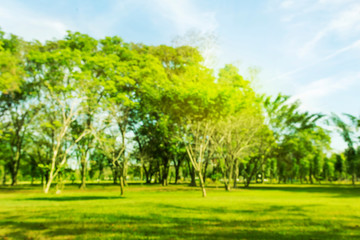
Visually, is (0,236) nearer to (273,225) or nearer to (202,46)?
(273,225)

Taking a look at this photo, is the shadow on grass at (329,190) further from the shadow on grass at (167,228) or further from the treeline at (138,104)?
the shadow on grass at (167,228)

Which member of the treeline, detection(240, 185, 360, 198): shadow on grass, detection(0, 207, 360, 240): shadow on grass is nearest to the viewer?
detection(0, 207, 360, 240): shadow on grass

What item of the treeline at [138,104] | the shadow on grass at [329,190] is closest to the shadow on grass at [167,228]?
the treeline at [138,104]

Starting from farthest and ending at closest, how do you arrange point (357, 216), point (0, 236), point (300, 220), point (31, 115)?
1. point (31, 115)
2. point (357, 216)
3. point (300, 220)
4. point (0, 236)

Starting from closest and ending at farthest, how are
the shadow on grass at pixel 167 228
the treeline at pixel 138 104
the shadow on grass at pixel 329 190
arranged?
1. the shadow on grass at pixel 167 228
2. the treeline at pixel 138 104
3. the shadow on grass at pixel 329 190

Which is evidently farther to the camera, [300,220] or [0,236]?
[300,220]

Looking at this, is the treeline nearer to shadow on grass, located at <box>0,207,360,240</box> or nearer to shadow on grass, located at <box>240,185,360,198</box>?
shadow on grass, located at <box>240,185,360,198</box>

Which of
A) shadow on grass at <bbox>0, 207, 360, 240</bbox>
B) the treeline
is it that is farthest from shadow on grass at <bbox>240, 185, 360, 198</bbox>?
shadow on grass at <bbox>0, 207, 360, 240</bbox>

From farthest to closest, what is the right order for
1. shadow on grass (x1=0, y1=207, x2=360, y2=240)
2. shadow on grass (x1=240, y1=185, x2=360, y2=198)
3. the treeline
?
shadow on grass (x1=240, y1=185, x2=360, y2=198) → the treeline → shadow on grass (x1=0, y1=207, x2=360, y2=240)

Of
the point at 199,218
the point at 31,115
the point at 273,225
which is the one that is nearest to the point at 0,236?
the point at 199,218

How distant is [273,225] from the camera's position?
8.66 m

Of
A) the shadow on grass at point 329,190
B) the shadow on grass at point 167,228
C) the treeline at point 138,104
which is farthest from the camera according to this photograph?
the shadow on grass at point 329,190

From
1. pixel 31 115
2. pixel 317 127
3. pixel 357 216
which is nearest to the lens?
pixel 357 216

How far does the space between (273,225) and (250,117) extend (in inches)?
1002
